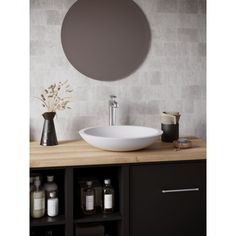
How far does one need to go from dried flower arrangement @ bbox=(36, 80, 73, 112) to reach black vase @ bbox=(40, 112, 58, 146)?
0.14 meters

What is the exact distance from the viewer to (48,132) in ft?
7.82

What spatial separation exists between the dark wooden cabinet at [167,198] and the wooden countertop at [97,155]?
55mm

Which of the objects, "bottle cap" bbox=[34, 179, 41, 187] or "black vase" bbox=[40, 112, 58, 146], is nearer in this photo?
"bottle cap" bbox=[34, 179, 41, 187]

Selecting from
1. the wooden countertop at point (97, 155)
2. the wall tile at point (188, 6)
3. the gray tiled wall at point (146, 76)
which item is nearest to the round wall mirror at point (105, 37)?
the gray tiled wall at point (146, 76)

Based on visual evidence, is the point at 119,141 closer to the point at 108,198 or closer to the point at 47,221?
the point at 108,198

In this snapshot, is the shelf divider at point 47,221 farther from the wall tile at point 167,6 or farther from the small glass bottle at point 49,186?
the wall tile at point 167,6

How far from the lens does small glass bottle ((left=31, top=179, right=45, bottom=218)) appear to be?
209 centimetres

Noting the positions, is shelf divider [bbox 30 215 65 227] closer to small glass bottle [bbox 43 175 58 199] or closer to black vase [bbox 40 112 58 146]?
small glass bottle [bbox 43 175 58 199]

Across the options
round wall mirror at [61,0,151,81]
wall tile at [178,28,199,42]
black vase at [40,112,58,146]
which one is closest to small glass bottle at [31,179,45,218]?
black vase at [40,112,58,146]

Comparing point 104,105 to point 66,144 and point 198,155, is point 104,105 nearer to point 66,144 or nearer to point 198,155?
point 66,144

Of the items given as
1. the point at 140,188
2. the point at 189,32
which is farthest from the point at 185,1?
the point at 140,188

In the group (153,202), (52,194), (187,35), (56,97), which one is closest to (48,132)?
(56,97)
